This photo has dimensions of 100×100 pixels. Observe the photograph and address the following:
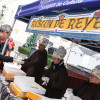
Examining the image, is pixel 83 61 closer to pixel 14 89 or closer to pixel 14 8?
pixel 14 8

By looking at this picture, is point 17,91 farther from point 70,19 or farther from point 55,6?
point 55,6

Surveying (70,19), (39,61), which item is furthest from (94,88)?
(39,61)

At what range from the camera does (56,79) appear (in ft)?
7.97

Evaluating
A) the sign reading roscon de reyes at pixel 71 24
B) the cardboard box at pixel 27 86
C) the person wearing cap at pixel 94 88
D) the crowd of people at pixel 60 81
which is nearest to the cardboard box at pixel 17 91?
the cardboard box at pixel 27 86

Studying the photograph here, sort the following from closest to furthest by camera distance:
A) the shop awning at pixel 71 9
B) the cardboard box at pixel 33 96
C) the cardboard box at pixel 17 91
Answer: the cardboard box at pixel 33 96
the cardboard box at pixel 17 91
the shop awning at pixel 71 9

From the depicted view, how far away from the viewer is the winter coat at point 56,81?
7.60 ft

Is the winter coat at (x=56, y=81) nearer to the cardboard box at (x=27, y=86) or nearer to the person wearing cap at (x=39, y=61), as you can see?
the cardboard box at (x=27, y=86)

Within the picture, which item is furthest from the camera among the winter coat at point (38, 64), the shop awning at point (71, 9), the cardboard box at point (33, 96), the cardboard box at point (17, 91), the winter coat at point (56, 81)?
the winter coat at point (38, 64)

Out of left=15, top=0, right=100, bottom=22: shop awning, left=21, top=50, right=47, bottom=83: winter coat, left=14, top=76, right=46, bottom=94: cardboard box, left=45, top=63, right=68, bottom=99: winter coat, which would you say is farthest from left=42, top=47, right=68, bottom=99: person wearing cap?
left=15, top=0, right=100, bottom=22: shop awning

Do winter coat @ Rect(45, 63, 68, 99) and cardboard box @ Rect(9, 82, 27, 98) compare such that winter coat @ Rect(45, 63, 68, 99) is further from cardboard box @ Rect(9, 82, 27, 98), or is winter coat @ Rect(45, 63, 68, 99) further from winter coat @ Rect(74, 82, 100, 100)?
cardboard box @ Rect(9, 82, 27, 98)

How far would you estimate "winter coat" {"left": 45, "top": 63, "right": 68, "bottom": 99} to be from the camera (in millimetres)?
2315

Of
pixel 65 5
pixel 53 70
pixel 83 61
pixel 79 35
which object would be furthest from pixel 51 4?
pixel 83 61

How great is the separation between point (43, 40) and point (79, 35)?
108cm

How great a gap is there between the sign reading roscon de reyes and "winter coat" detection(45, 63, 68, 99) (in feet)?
1.90
